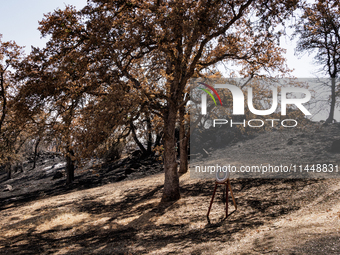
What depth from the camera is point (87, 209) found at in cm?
1271

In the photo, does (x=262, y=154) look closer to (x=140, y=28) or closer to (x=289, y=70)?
(x=289, y=70)

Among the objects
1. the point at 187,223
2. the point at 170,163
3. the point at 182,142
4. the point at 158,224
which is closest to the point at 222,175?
the point at 187,223

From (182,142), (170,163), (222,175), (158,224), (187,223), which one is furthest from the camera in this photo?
(182,142)

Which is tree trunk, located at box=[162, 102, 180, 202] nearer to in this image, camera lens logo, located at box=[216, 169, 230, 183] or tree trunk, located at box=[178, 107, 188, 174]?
camera lens logo, located at box=[216, 169, 230, 183]

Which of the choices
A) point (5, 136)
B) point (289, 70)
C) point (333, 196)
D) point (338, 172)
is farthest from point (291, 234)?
point (5, 136)

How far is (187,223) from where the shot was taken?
9258 mm

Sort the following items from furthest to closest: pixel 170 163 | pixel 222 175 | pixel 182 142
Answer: pixel 182 142 < pixel 170 163 < pixel 222 175

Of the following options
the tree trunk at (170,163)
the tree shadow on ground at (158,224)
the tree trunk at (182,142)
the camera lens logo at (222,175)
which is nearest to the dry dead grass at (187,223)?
the tree shadow on ground at (158,224)

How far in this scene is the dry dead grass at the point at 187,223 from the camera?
22.2 feet

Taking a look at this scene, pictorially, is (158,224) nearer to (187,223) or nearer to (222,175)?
(187,223)

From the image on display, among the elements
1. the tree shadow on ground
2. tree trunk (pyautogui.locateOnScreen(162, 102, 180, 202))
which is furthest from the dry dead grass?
tree trunk (pyautogui.locateOnScreen(162, 102, 180, 202))

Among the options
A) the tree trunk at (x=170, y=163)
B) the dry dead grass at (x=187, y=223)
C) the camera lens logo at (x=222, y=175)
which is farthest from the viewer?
the tree trunk at (x=170, y=163)

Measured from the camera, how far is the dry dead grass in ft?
22.2

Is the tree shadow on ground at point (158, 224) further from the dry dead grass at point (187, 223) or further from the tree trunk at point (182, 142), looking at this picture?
the tree trunk at point (182, 142)
